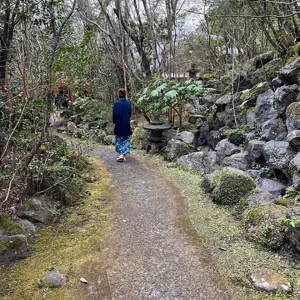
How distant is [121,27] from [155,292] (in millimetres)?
8272

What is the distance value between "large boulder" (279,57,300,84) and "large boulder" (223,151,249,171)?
154 cm

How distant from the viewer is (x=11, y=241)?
2895 millimetres

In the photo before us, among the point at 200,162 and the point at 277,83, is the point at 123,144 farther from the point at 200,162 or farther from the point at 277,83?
the point at 277,83

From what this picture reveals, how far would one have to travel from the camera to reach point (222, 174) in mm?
4250

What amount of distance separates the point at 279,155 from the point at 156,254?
100 inches

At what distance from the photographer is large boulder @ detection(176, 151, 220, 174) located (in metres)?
5.62

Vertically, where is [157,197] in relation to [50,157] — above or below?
below

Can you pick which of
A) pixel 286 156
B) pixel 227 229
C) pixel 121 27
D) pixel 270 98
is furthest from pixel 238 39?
pixel 227 229

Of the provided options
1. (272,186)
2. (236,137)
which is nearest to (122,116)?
(236,137)

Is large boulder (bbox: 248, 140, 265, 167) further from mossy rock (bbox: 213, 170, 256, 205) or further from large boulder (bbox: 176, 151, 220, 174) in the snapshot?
mossy rock (bbox: 213, 170, 256, 205)

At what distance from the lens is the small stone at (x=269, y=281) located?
8.01ft

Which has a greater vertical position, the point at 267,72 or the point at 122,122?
the point at 267,72

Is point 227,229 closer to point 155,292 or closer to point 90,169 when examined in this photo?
point 155,292

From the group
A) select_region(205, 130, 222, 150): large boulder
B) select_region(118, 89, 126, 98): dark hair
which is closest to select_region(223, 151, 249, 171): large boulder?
select_region(205, 130, 222, 150): large boulder
